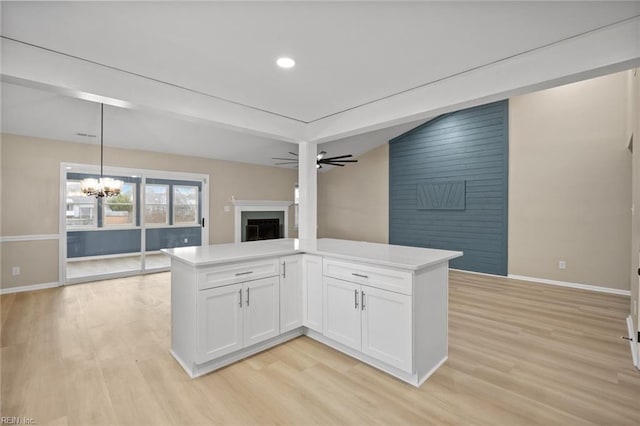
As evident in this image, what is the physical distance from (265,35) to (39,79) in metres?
1.60

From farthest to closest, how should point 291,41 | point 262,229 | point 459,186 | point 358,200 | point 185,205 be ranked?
point 358,200
point 262,229
point 185,205
point 459,186
point 291,41

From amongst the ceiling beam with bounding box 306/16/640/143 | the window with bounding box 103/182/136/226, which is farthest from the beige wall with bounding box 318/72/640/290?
the window with bounding box 103/182/136/226

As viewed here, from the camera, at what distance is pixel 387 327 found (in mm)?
2352

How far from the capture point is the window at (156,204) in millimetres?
6027

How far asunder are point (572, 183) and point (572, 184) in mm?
17

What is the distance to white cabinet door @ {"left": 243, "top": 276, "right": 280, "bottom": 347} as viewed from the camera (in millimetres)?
2631

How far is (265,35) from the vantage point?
1.94 meters

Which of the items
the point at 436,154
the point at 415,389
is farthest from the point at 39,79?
the point at 436,154

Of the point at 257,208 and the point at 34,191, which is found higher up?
the point at 34,191

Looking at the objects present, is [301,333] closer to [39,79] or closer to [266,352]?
[266,352]

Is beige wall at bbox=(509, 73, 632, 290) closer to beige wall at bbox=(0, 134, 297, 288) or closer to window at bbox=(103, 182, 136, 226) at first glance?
beige wall at bbox=(0, 134, 297, 288)

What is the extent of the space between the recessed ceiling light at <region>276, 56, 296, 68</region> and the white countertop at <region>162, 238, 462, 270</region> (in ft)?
5.28

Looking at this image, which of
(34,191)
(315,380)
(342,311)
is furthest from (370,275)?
(34,191)

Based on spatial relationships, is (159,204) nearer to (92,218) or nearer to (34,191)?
(92,218)
